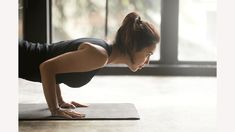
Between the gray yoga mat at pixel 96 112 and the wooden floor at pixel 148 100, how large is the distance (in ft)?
0.17

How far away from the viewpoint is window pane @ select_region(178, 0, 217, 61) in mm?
3711

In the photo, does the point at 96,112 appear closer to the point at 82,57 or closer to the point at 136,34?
the point at 82,57

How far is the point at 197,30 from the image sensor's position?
3.77 meters

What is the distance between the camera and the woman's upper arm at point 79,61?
1.88 metres

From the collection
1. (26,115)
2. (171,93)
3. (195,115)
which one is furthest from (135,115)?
(171,93)

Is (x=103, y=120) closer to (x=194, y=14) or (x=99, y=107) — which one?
(x=99, y=107)

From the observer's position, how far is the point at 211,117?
207cm

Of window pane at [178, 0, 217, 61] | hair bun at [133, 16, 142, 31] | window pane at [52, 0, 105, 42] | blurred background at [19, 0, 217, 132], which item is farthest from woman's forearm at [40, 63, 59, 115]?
window pane at [178, 0, 217, 61]

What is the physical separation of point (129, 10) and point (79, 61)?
1885 millimetres

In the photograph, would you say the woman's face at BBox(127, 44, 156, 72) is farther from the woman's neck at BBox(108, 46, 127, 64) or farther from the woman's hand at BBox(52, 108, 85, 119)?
the woman's hand at BBox(52, 108, 85, 119)

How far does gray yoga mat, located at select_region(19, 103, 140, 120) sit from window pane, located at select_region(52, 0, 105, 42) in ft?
4.95

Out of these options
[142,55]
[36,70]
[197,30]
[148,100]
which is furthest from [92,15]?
[142,55]

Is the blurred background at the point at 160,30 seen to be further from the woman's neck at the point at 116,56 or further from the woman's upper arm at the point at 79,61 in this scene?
the woman's upper arm at the point at 79,61

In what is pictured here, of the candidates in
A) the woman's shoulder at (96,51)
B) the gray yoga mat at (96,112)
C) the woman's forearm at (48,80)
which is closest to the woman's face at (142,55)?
the woman's shoulder at (96,51)
